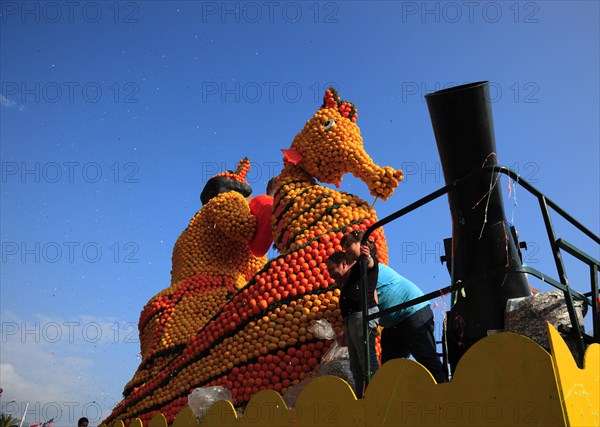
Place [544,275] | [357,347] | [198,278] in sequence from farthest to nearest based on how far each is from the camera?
[198,278] < [357,347] < [544,275]

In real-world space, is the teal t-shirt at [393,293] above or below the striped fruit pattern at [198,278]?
below

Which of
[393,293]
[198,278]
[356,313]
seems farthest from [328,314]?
[198,278]

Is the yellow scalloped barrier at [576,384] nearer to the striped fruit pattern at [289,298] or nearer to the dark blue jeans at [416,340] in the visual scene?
the dark blue jeans at [416,340]

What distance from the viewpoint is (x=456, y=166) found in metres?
3.61

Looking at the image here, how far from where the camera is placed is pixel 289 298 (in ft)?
15.0

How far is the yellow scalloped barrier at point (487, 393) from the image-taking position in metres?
2.14

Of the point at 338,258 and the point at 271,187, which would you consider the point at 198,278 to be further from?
the point at 338,258

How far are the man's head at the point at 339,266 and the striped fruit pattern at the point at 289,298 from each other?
71 centimetres

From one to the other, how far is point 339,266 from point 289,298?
37.9 inches

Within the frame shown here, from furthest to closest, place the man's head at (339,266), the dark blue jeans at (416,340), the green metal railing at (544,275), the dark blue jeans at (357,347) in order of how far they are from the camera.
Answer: the man's head at (339,266) < the dark blue jeans at (416,340) < the dark blue jeans at (357,347) < the green metal railing at (544,275)

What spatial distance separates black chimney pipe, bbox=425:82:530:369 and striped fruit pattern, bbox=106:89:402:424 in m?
1.21

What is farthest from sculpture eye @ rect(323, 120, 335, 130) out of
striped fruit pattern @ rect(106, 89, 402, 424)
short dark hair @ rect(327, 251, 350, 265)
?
short dark hair @ rect(327, 251, 350, 265)

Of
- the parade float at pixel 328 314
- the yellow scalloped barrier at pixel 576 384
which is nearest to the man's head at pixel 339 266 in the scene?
the parade float at pixel 328 314

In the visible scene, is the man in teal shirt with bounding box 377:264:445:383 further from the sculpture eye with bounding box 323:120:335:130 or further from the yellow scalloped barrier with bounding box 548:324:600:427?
the sculpture eye with bounding box 323:120:335:130
